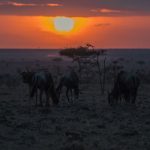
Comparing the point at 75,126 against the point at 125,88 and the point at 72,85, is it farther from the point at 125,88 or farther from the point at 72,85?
the point at 72,85

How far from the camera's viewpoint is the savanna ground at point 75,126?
18.4m

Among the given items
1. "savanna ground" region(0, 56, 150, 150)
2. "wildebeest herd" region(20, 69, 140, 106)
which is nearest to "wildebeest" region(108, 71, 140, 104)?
"wildebeest herd" region(20, 69, 140, 106)

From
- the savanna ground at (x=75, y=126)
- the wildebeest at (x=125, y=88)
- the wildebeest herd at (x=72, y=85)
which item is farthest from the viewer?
the wildebeest at (x=125, y=88)

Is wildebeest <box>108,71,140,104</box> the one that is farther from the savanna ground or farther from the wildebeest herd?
the savanna ground

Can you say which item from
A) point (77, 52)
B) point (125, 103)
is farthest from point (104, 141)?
point (77, 52)

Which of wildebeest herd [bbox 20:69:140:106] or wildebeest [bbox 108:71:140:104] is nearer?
wildebeest herd [bbox 20:69:140:106]


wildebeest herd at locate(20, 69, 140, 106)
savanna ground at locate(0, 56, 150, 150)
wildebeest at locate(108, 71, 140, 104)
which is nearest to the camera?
savanna ground at locate(0, 56, 150, 150)

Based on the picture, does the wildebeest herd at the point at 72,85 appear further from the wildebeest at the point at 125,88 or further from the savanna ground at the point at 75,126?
the savanna ground at the point at 75,126

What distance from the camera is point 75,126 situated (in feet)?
74.3

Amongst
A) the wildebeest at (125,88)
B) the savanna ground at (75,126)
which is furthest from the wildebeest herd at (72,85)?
the savanna ground at (75,126)

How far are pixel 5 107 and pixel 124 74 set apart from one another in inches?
254

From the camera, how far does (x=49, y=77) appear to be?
29.7 m

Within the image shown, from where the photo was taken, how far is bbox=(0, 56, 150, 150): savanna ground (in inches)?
725

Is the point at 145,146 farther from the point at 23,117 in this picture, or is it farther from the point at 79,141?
the point at 23,117
